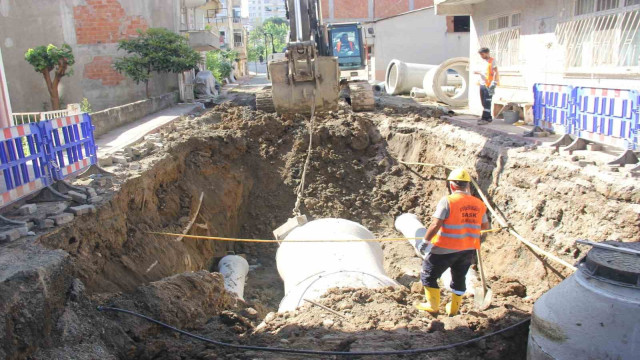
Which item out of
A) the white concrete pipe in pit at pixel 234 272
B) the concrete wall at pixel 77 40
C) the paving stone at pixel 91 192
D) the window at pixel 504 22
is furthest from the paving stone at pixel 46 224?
the concrete wall at pixel 77 40

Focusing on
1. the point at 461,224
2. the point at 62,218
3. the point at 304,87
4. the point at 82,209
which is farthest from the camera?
the point at 304,87

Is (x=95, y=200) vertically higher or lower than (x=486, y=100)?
lower

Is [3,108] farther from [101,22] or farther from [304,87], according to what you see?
[101,22]

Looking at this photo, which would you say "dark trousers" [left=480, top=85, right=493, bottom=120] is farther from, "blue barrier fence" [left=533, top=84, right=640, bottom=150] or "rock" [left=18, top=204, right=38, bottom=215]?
"rock" [left=18, top=204, right=38, bottom=215]

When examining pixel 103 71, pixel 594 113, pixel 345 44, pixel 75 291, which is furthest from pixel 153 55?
pixel 75 291

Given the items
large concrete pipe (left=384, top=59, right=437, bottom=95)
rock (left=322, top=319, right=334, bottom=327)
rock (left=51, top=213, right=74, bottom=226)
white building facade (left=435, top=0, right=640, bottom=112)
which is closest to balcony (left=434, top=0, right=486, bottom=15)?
white building facade (left=435, top=0, right=640, bottom=112)

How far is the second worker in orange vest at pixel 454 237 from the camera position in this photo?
4871 millimetres

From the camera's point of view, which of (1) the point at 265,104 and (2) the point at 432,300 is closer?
(2) the point at 432,300

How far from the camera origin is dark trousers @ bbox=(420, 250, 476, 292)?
5.11 meters

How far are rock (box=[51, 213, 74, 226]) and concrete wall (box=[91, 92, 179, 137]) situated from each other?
6.33 metres

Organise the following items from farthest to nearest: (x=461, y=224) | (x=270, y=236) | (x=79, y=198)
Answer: (x=270, y=236), (x=79, y=198), (x=461, y=224)

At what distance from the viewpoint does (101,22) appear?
19094 mm

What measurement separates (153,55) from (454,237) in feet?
50.7

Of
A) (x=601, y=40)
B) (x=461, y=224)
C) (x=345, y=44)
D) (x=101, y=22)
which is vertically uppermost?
(x=101, y=22)
